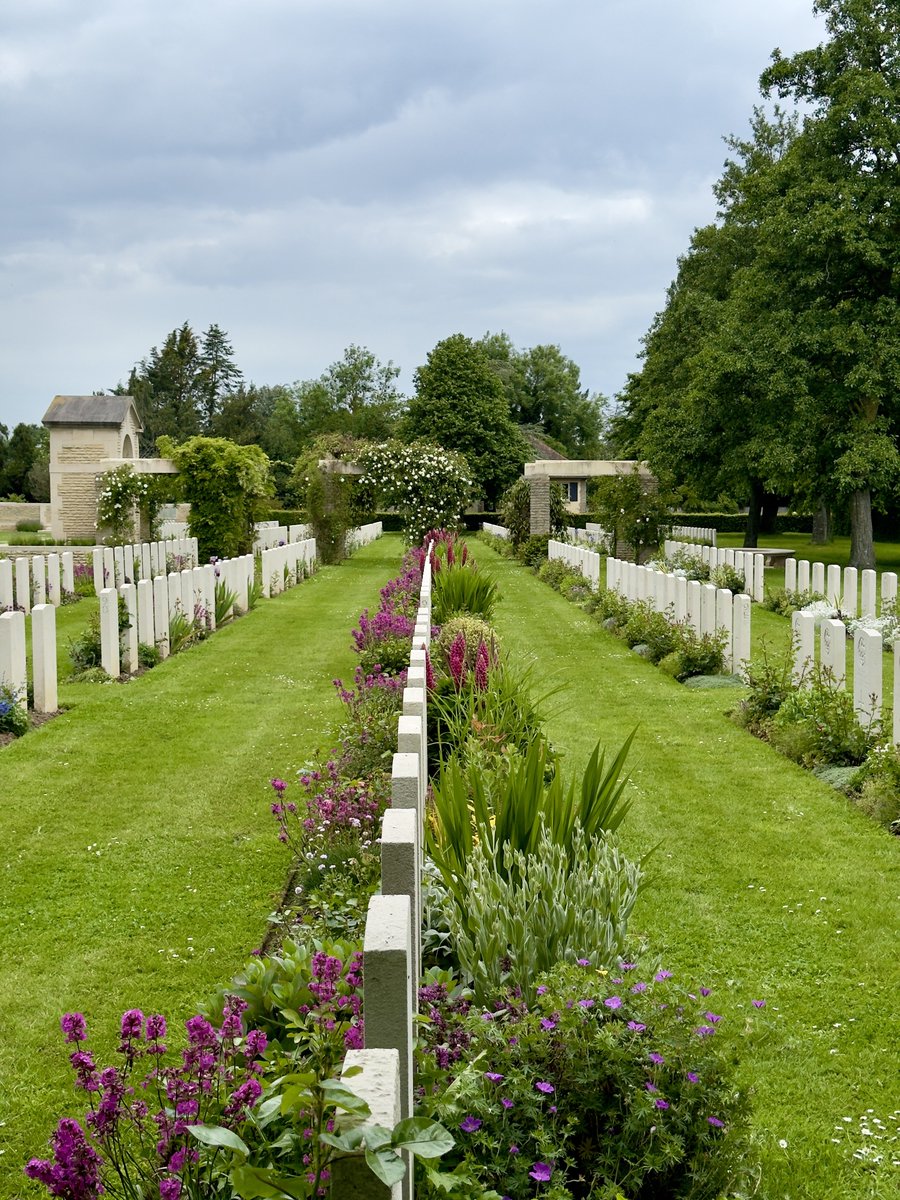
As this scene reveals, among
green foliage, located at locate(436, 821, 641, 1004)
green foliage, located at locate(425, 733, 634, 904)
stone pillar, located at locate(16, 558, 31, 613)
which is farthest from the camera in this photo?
stone pillar, located at locate(16, 558, 31, 613)

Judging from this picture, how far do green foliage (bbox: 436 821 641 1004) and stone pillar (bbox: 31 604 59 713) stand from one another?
645 centimetres

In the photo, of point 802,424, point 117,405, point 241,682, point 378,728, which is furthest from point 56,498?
point 378,728

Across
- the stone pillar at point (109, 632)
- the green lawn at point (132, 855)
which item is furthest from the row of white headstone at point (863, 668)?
the stone pillar at point (109, 632)

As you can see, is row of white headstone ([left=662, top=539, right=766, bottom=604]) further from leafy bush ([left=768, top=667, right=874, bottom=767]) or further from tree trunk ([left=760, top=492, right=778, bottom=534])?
tree trunk ([left=760, top=492, right=778, bottom=534])

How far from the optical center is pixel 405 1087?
2.41 metres

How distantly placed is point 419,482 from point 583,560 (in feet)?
23.0

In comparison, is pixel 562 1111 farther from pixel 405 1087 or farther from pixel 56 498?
pixel 56 498

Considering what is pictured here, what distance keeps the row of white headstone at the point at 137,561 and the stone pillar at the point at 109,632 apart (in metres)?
7.87

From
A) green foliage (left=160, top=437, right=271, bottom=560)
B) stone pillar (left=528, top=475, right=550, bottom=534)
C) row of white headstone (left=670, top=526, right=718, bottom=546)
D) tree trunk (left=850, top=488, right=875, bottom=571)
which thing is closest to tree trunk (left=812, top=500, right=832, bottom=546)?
row of white headstone (left=670, top=526, right=718, bottom=546)

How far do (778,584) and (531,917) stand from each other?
2156 cm

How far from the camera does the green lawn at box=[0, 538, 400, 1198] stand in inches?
165

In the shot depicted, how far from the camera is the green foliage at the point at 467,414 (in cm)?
5712

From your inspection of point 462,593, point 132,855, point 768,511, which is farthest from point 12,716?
point 768,511

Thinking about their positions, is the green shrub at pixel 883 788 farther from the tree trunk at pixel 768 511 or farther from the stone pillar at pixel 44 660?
the tree trunk at pixel 768 511
